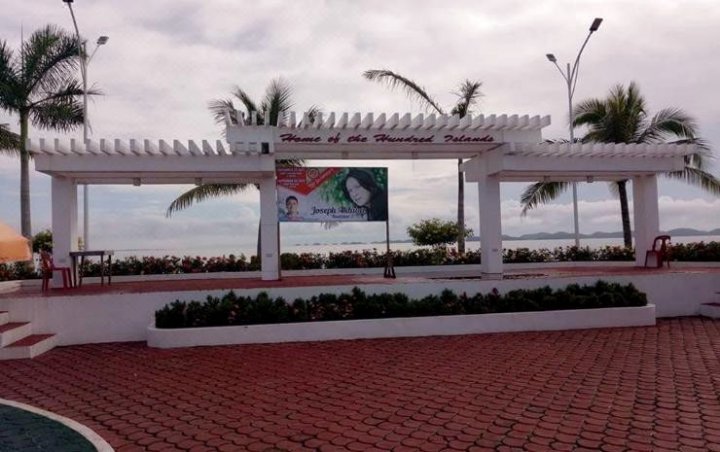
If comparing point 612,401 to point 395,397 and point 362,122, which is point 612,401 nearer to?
point 395,397

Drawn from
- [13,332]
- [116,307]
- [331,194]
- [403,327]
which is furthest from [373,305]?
[13,332]

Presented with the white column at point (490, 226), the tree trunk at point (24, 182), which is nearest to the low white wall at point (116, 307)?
the white column at point (490, 226)

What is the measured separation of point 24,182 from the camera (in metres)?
21.1

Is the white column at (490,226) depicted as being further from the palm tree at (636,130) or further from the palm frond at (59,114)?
the palm frond at (59,114)

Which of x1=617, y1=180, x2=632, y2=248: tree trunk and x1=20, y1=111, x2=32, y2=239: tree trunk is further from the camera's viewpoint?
x1=617, y1=180, x2=632, y2=248: tree trunk

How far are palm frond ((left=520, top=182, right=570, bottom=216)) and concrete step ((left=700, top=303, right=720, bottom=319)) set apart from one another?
439 inches

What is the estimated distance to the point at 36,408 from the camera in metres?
6.42

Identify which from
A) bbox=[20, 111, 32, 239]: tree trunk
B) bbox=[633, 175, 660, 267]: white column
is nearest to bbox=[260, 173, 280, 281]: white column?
bbox=[633, 175, 660, 267]: white column

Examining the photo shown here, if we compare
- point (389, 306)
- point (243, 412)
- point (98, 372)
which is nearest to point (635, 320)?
point (389, 306)

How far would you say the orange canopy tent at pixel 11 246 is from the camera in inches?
374

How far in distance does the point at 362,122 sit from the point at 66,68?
43.5ft

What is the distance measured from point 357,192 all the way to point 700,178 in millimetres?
14577

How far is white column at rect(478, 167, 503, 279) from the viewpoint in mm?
15188

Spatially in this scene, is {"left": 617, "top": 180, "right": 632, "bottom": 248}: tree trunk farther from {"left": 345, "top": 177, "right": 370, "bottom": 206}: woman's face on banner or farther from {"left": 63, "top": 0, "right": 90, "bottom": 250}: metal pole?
{"left": 63, "top": 0, "right": 90, "bottom": 250}: metal pole
